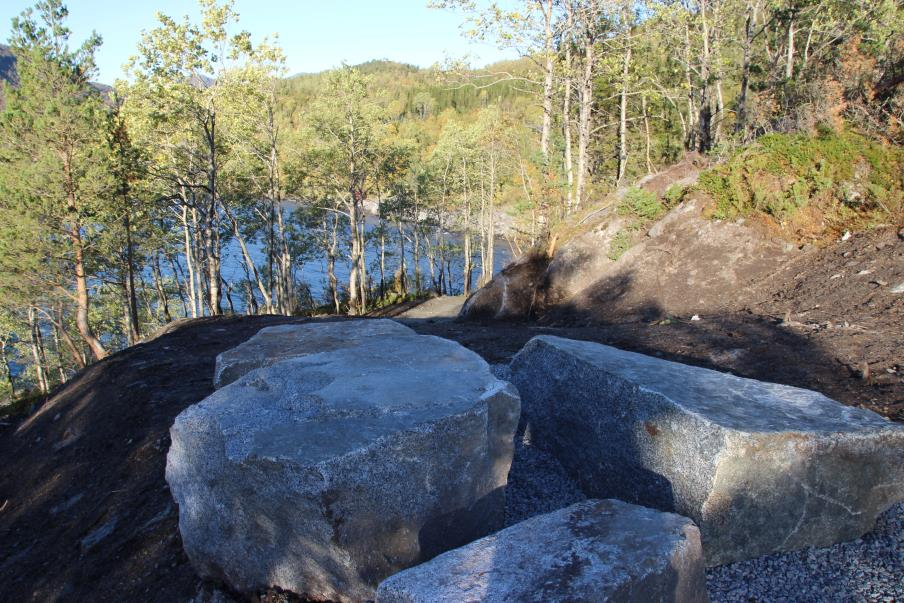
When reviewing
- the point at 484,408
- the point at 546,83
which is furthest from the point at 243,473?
the point at 546,83

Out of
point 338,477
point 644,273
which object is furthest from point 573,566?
point 644,273

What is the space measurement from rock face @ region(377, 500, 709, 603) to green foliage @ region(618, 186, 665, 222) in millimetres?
11039

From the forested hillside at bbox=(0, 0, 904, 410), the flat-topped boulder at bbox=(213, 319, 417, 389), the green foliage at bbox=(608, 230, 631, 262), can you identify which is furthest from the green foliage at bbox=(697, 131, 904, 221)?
the flat-topped boulder at bbox=(213, 319, 417, 389)

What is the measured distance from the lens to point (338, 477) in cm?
345

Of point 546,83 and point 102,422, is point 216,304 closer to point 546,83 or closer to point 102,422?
point 102,422

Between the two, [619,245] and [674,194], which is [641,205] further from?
[619,245]

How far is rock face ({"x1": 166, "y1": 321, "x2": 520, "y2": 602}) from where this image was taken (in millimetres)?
3543

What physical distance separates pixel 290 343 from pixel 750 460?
489 cm

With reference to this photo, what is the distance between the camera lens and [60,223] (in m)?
18.6

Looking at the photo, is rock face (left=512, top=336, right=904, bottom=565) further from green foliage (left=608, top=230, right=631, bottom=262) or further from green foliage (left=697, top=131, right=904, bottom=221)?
green foliage (left=608, top=230, right=631, bottom=262)

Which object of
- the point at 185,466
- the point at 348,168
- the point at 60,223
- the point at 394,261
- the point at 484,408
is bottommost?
the point at 394,261

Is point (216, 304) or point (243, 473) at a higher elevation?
point (243, 473)

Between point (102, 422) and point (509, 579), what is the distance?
31.7ft

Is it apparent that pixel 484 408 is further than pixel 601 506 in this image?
Yes
